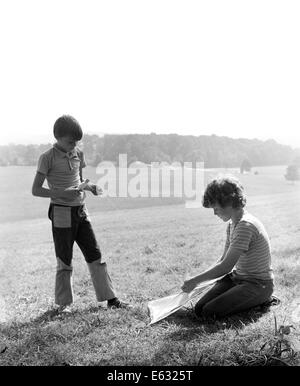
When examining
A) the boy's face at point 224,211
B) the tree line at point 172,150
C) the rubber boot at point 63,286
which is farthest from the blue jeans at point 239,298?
the tree line at point 172,150

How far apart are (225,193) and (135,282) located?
165cm

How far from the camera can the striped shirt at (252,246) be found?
348 centimetres

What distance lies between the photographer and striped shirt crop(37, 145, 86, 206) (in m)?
3.73

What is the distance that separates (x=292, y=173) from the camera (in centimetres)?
960

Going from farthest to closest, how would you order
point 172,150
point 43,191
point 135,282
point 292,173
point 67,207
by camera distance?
point 292,173, point 172,150, point 135,282, point 67,207, point 43,191

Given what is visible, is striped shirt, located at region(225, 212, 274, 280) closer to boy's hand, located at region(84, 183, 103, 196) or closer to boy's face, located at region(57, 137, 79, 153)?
boy's hand, located at region(84, 183, 103, 196)

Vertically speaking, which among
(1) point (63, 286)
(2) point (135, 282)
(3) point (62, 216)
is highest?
(3) point (62, 216)

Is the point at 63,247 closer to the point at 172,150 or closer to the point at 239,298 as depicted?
the point at 239,298

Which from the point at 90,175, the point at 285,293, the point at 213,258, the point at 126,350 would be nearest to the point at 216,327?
the point at 126,350

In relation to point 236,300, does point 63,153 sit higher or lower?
higher

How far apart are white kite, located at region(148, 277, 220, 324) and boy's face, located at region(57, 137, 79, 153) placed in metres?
1.42

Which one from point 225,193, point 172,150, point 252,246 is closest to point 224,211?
point 225,193

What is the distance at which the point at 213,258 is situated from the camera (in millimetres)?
5672
